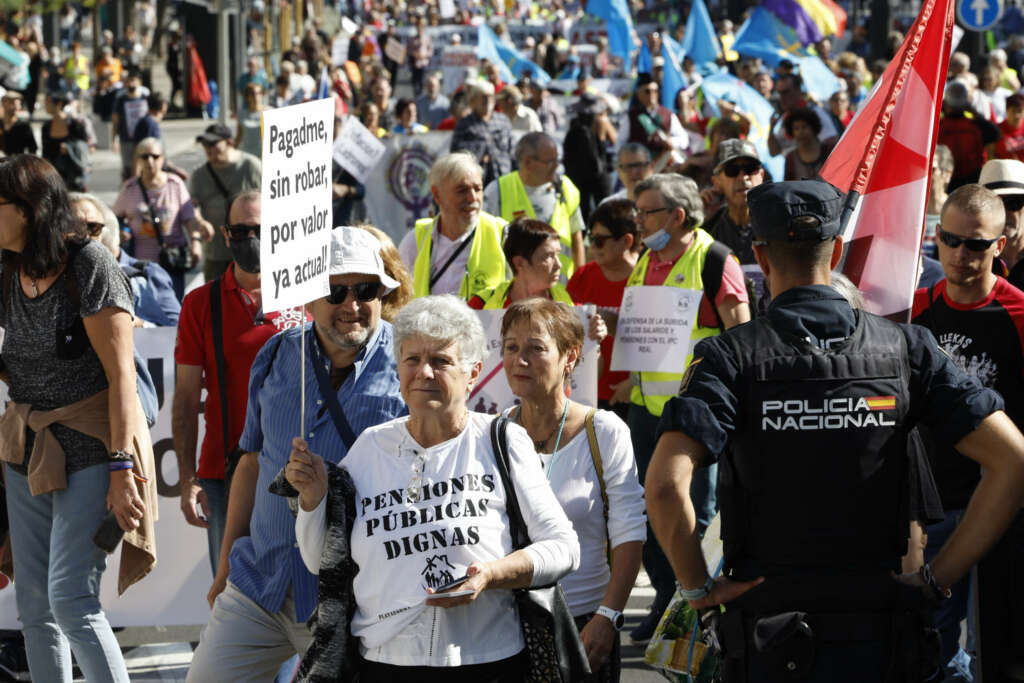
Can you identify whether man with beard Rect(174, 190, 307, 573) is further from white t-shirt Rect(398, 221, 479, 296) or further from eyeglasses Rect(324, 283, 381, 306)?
white t-shirt Rect(398, 221, 479, 296)

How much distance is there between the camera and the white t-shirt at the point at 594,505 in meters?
4.09

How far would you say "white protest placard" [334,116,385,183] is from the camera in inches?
463

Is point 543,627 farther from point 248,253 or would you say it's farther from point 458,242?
point 458,242

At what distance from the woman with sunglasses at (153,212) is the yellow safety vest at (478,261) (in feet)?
10.6

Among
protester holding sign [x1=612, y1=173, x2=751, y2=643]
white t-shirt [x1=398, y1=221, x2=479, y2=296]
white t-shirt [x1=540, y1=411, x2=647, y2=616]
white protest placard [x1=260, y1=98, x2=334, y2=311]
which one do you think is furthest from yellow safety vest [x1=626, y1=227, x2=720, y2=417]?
white protest placard [x1=260, y1=98, x2=334, y2=311]

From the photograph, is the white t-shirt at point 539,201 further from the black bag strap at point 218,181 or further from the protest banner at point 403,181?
the protest banner at point 403,181

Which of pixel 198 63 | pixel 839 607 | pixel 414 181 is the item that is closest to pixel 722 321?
pixel 839 607

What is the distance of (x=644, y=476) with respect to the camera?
6238mm

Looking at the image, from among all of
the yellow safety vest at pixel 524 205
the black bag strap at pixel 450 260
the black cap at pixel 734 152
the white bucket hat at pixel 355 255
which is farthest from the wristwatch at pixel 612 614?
the yellow safety vest at pixel 524 205

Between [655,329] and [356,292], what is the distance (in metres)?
2.30

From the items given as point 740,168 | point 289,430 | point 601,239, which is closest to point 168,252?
point 601,239

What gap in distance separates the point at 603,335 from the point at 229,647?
246cm

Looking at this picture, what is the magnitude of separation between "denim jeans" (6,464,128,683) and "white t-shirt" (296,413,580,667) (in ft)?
4.14

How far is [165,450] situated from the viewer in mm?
6715
